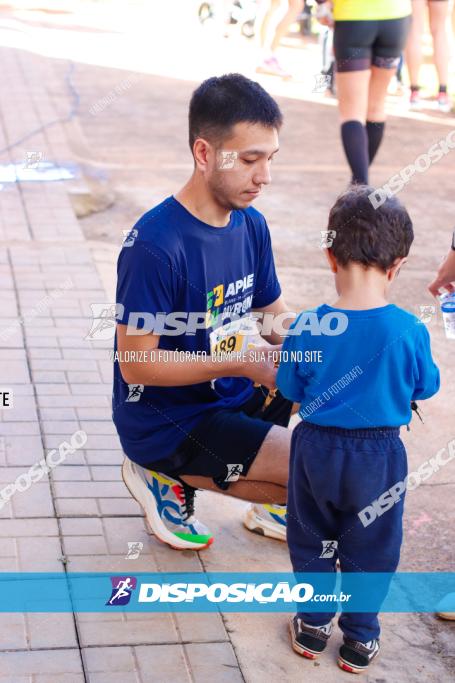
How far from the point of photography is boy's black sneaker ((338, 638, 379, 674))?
9.54 ft

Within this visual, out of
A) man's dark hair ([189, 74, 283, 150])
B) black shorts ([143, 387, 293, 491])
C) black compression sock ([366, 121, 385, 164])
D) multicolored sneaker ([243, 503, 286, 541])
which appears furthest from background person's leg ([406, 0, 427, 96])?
black shorts ([143, 387, 293, 491])

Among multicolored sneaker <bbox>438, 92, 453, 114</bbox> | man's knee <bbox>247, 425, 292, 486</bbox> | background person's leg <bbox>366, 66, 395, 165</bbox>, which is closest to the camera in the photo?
man's knee <bbox>247, 425, 292, 486</bbox>

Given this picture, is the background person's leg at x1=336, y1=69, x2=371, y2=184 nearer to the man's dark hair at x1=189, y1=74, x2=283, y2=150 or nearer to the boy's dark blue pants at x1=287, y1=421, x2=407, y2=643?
the man's dark hair at x1=189, y1=74, x2=283, y2=150

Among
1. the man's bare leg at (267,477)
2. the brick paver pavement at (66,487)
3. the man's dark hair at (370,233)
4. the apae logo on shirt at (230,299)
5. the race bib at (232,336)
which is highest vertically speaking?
the man's dark hair at (370,233)

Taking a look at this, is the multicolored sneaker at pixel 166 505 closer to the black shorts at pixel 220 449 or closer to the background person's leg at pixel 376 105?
the black shorts at pixel 220 449

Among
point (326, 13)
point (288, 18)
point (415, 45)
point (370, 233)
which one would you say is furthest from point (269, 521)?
point (288, 18)

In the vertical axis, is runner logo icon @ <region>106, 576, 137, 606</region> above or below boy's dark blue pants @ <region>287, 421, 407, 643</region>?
below

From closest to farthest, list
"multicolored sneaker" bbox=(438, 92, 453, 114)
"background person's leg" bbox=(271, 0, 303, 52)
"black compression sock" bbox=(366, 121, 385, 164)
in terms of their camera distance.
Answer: "black compression sock" bbox=(366, 121, 385, 164) → "multicolored sneaker" bbox=(438, 92, 453, 114) → "background person's leg" bbox=(271, 0, 303, 52)

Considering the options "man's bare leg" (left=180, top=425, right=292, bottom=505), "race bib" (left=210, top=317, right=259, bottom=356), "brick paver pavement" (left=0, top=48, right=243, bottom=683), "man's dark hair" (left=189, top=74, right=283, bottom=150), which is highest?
"man's dark hair" (left=189, top=74, right=283, bottom=150)

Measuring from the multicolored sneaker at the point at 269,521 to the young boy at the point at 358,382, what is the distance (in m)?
0.63

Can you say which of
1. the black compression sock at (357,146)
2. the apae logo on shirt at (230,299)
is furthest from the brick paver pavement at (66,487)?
the black compression sock at (357,146)

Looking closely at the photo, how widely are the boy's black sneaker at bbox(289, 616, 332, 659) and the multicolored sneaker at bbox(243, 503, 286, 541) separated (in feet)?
1.83

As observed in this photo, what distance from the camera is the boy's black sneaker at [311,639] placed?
116 inches

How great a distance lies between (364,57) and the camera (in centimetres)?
608
